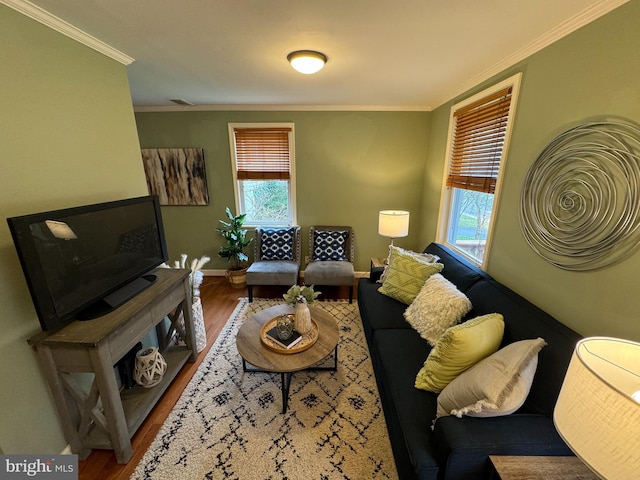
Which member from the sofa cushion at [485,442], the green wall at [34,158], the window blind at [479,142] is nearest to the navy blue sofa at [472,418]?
the sofa cushion at [485,442]

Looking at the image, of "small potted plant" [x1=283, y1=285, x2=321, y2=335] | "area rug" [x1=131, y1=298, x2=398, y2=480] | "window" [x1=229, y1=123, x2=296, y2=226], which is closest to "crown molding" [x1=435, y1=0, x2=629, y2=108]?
"small potted plant" [x1=283, y1=285, x2=321, y2=335]

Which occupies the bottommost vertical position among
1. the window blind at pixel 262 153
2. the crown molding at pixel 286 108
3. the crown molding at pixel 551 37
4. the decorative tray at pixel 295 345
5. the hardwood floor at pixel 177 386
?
the hardwood floor at pixel 177 386

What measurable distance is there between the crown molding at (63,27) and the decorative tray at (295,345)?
2.24 m

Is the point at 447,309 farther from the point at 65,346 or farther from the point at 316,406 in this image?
the point at 65,346

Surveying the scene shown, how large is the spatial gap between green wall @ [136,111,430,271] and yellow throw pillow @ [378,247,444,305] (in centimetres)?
146

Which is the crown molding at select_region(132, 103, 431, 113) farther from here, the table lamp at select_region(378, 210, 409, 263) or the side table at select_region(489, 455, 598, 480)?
the side table at select_region(489, 455, 598, 480)

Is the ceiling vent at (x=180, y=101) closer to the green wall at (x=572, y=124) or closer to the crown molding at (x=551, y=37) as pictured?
the crown molding at (x=551, y=37)

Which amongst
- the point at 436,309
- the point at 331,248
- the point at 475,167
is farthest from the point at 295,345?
the point at 475,167

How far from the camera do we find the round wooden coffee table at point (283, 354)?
5.51 feet

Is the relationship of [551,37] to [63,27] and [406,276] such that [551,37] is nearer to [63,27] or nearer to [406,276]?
[406,276]

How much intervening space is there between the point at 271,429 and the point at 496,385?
137cm

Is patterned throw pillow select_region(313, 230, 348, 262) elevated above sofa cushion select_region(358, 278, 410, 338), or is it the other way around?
patterned throw pillow select_region(313, 230, 348, 262)

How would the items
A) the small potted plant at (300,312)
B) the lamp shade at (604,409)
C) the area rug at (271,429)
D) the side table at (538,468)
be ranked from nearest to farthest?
the lamp shade at (604,409)
the side table at (538,468)
the area rug at (271,429)
the small potted plant at (300,312)

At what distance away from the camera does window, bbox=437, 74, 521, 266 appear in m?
2.01
